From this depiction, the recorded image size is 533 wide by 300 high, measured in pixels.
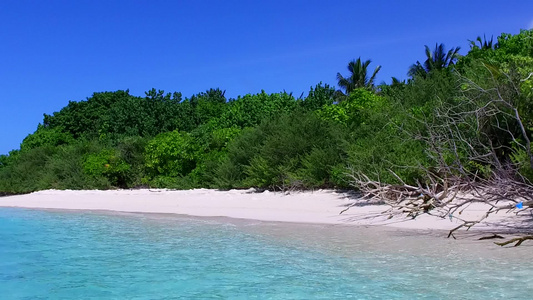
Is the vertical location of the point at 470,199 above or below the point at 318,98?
below

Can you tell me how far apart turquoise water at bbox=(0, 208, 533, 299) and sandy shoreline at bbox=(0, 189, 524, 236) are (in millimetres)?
1062

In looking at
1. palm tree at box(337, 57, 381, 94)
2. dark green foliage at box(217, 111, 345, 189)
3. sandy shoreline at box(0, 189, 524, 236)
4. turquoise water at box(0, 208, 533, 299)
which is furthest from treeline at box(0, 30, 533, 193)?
palm tree at box(337, 57, 381, 94)

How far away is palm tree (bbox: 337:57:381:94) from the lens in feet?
148

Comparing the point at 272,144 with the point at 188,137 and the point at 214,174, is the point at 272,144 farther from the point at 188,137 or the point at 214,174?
the point at 188,137

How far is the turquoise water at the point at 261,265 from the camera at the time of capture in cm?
577

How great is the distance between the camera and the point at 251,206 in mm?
15031

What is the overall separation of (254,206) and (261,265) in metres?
7.72

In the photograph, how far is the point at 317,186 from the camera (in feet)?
53.0

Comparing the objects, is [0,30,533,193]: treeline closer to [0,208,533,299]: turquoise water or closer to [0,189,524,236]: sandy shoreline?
[0,189,524,236]: sandy shoreline

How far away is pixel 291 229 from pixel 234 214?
3374mm

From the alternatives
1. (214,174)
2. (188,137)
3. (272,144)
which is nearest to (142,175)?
(188,137)

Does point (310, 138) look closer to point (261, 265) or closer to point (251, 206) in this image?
point (251, 206)

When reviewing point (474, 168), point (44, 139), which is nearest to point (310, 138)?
point (474, 168)

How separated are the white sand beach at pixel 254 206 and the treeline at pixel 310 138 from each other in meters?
0.81
